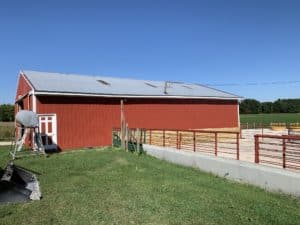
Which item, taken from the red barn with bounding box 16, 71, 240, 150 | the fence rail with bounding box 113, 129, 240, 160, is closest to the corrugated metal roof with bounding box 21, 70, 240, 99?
the red barn with bounding box 16, 71, 240, 150

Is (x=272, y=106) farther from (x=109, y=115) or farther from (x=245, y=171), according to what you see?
(x=245, y=171)

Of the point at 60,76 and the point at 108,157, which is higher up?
the point at 60,76

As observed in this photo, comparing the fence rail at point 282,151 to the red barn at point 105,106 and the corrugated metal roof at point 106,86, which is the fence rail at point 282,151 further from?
the corrugated metal roof at point 106,86

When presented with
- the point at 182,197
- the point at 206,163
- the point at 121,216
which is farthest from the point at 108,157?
the point at 121,216

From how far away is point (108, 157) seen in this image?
15.6 m

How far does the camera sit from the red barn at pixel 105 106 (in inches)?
804

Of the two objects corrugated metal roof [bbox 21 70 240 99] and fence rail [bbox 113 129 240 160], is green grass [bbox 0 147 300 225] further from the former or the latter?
corrugated metal roof [bbox 21 70 240 99]

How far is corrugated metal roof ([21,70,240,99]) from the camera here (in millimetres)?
21491

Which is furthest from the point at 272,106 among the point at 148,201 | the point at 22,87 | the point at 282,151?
the point at 148,201

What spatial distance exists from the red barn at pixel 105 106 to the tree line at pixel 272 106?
68.9 metres

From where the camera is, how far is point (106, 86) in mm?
24516

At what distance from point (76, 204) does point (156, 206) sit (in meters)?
1.74

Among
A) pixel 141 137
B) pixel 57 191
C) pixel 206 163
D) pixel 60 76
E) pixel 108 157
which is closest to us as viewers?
pixel 57 191

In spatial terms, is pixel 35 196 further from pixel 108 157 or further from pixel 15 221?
pixel 108 157
